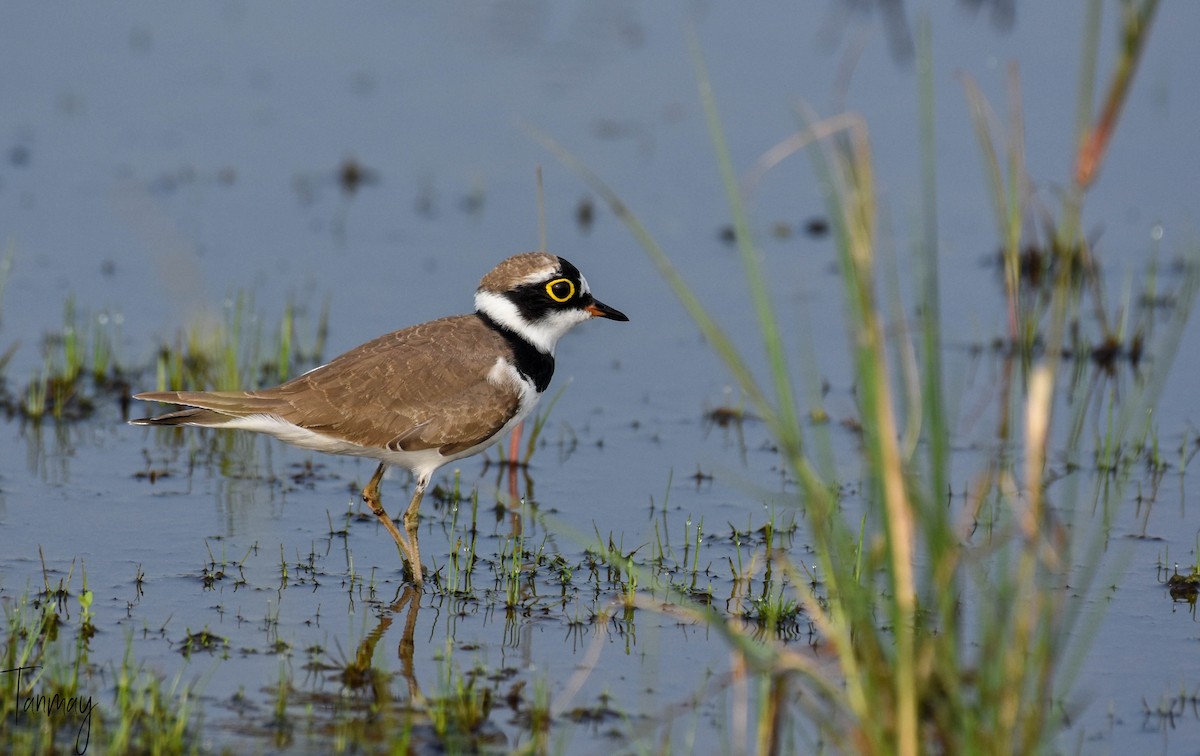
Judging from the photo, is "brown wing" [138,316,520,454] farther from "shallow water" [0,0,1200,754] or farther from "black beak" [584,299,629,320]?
"black beak" [584,299,629,320]

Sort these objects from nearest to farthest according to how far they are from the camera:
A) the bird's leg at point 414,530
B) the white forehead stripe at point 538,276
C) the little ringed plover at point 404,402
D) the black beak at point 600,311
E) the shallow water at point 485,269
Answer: the shallow water at point 485,269
the bird's leg at point 414,530
the little ringed plover at point 404,402
the white forehead stripe at point 538,276
the black beak at point 600,311

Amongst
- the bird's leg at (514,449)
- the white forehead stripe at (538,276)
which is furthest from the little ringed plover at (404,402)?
the bird's leg at (514,449)

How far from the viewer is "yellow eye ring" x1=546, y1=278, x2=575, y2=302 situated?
26.5 ft

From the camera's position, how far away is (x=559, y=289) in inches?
320

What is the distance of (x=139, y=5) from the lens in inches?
714

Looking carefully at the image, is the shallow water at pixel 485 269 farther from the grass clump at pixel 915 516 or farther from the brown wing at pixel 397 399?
the brown wing at pixel 397 399

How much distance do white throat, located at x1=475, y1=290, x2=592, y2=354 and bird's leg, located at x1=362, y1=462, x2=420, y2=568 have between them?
3.13 ft

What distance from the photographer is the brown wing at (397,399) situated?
7480mm

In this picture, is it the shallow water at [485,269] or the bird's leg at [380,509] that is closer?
the shallow water at [485,269]

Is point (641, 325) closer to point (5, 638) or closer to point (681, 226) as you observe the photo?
point (681, 226)

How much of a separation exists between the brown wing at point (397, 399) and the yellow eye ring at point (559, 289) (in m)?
0.53

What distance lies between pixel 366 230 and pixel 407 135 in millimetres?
2222

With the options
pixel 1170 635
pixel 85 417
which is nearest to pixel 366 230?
pixel 85 417

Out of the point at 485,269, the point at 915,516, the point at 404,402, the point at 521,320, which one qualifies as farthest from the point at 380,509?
the point at 485,269
